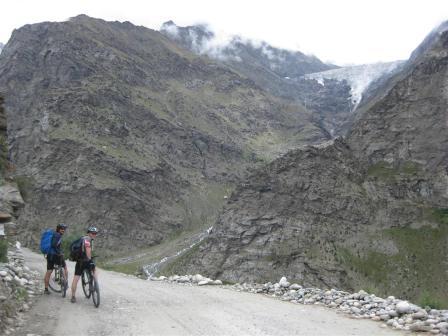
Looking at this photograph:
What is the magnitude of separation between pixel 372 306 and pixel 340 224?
15021 centimetres

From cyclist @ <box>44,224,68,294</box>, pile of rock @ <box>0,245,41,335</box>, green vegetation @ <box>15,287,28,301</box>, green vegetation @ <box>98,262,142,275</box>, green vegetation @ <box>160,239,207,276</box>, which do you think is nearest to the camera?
pile of rock @ <box>0,245,41,335</box>

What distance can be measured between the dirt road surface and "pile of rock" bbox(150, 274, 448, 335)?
2.20 ft

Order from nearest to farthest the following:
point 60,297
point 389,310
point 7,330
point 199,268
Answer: point 7,330
point 389,310
point 60,297
point 199,268

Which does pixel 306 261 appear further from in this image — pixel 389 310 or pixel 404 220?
pixel 389 310

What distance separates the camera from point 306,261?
146500 mm

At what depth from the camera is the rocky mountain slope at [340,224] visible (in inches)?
5507

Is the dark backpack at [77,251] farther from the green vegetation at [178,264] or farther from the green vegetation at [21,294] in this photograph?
the green vegetation at [178,264]

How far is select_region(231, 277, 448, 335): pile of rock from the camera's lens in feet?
53.0

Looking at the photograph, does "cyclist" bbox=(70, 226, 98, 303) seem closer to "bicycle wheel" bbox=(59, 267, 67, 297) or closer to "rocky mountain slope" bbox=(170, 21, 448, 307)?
"bicycle wheel" bbox=(59, 267, 67, 297)

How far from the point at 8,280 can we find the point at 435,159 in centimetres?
19064

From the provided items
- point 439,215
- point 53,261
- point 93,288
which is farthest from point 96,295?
point 439,215

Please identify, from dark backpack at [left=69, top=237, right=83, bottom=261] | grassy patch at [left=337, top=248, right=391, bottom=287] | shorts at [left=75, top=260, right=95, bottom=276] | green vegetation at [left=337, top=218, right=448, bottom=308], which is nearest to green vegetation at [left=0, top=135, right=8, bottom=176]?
dark backpack at [left=69, top=237, right=83, bottom=261]

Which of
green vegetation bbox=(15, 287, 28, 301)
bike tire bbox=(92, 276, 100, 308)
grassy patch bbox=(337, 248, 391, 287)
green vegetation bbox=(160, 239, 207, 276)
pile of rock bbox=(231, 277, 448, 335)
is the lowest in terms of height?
green vegetation bbox=(160, 239, 207, 276)

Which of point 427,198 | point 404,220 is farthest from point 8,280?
point 427,198
